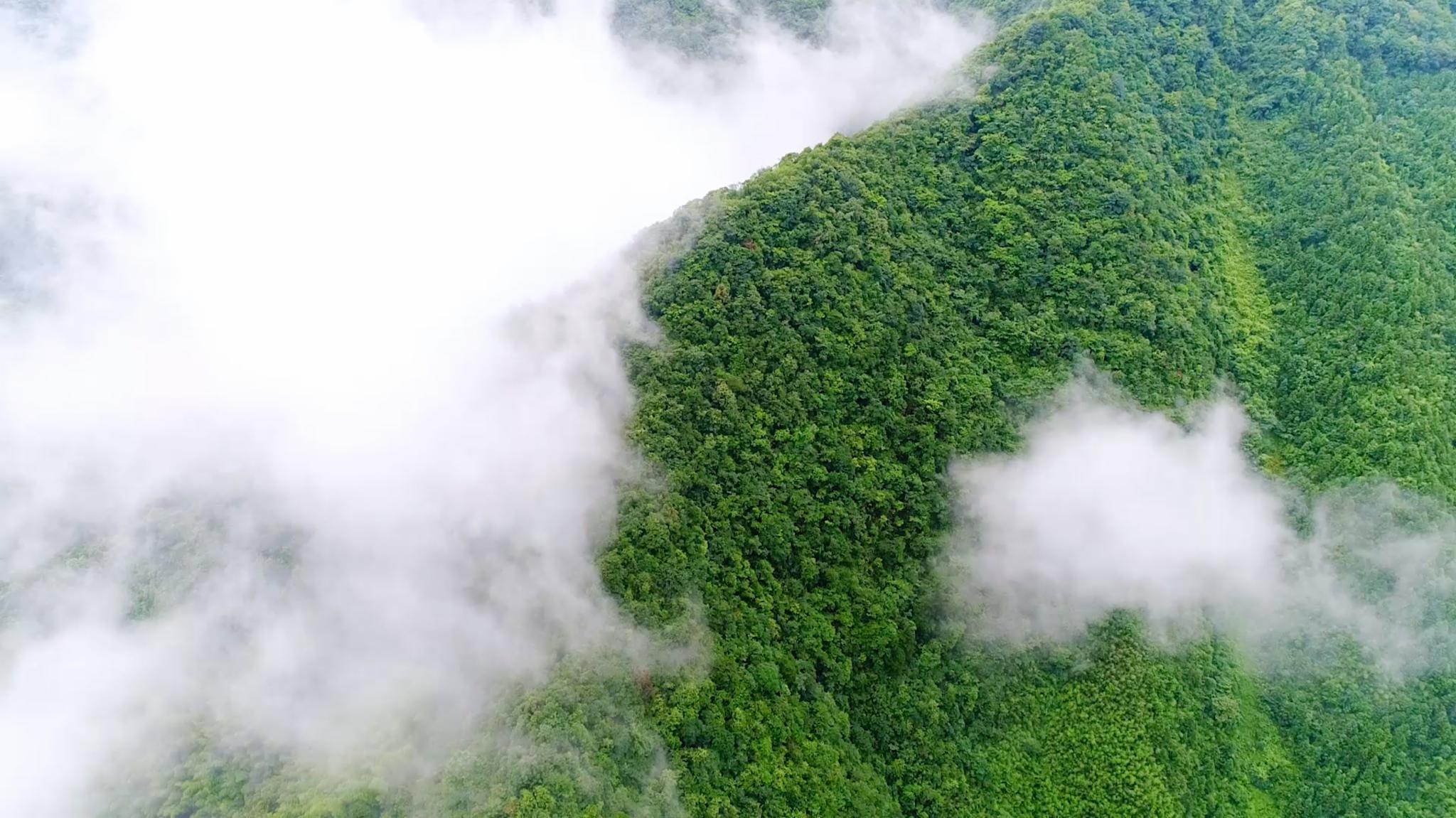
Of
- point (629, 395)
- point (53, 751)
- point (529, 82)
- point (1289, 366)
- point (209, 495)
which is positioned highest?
point (529, 82)

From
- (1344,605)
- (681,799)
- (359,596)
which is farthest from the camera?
(1344,605)

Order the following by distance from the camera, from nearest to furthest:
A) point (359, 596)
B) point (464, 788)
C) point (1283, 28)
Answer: point (464, 788) → point (359, 596) → point (1283, 28)

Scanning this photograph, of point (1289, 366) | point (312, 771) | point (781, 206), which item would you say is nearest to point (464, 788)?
point (312, 771)

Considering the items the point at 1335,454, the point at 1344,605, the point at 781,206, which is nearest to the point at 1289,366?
the point at 1335,454

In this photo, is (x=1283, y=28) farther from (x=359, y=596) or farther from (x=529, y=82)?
(x=359, y=596)

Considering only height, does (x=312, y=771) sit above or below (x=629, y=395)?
below

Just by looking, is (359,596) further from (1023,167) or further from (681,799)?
(1023,167)

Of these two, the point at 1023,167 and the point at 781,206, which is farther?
the point at 1023,167
